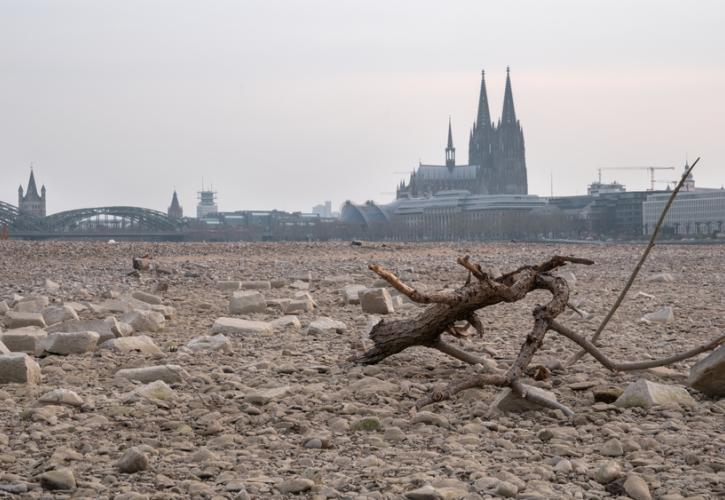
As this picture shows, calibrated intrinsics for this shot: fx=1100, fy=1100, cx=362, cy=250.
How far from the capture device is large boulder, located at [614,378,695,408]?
641 centimetres

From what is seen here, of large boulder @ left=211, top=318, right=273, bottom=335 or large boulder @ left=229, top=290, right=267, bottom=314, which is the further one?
large boulder @ left=229, top=290, right=267, bottom=314

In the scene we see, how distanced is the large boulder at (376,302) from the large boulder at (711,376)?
5.30 metres

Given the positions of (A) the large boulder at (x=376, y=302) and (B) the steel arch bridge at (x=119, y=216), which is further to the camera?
(B) the steel arch bridge at (x=119, y=216)

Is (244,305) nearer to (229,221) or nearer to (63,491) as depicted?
(63,491)

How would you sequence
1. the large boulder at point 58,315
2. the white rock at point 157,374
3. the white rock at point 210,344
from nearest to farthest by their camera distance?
Result: 1. the white rock at point 157,374
2. the white rock at point 210,344
3. the large boulder at point 58,315

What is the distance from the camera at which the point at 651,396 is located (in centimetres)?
640

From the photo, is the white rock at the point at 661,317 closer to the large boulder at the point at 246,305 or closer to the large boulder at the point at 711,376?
the large boulder at the point at 246,305

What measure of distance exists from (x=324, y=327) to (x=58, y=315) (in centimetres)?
270

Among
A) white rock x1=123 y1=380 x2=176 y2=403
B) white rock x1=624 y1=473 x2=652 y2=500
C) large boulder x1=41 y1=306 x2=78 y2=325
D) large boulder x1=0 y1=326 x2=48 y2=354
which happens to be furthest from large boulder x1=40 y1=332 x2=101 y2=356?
white rock x1=624 y1=473 x2=652 y2=500

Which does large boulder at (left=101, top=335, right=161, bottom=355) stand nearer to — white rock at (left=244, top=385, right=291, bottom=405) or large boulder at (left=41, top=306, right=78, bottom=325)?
large boulder at (left=41, top=306, right=78, bottom=325)

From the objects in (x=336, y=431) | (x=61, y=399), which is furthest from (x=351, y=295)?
(x=336, y=431)

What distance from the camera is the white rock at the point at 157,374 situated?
7.36 m

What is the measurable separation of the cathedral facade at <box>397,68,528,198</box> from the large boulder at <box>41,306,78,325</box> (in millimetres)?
174077

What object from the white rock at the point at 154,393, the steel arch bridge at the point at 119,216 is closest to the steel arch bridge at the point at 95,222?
the steel arch bridge at the point at 119,216
